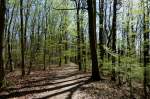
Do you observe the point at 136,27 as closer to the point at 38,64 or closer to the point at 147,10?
the point at 147,10

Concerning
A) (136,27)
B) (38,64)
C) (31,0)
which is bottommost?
(38,64)

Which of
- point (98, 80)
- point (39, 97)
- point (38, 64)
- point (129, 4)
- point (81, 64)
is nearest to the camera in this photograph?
point (39, 97)

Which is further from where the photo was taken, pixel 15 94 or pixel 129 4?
pixel 129 4

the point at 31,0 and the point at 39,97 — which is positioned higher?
the point at 31,0

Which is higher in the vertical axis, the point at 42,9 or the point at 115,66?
the point at 42,9

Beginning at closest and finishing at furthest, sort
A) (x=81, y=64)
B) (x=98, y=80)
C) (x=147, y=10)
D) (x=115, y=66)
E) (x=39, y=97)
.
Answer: (x=39, y=97)
(x=98, y=80)
(x=115, y=66)
(x=147, y=10)
(x=81, y=64)

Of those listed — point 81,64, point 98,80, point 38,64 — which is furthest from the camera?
point 38,64

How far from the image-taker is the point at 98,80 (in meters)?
18.5

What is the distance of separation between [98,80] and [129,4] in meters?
21.3

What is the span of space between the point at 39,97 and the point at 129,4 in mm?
27567

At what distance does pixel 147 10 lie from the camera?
27.5 metres

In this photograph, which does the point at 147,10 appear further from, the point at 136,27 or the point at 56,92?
the point at 56,92

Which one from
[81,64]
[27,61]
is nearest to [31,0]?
[81,64]

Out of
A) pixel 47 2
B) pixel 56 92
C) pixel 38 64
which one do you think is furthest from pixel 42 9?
pixel 56 92
